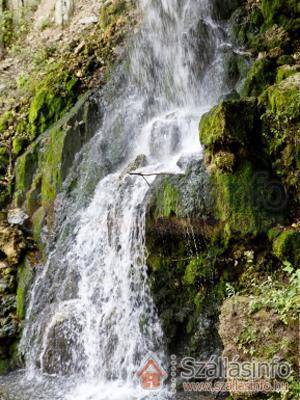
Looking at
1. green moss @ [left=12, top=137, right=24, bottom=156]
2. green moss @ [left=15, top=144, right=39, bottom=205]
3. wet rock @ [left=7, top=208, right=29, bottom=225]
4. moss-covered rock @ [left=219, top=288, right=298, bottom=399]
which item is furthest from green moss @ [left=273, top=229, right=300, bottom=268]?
green moss @ [left=12, top=137, right=24, bottom=156]

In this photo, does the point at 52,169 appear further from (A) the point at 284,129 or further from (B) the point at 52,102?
(A) the point at 284,129

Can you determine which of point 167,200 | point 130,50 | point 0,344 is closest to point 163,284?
point 167,200

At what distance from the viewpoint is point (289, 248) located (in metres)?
5.00

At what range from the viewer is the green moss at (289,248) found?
4.96m

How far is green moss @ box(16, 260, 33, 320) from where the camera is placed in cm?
809

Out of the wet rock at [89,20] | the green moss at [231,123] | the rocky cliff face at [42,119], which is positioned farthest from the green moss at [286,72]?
the wet rock at [89,20]

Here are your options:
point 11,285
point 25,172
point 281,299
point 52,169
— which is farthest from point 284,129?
point 25,172

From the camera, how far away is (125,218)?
6641 millimetres

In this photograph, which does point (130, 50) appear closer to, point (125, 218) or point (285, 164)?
point (125, 218)

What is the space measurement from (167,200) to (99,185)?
2.59 metres

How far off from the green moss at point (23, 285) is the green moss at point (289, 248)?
196 inches

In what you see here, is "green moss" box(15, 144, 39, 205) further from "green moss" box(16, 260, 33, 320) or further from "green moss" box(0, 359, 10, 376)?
"green moss" box(0, 359, 10, 376)

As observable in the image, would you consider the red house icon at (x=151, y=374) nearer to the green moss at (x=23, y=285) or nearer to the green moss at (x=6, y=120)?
the green moss at (x=23, y=285)

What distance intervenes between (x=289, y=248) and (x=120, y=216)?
271 cm
